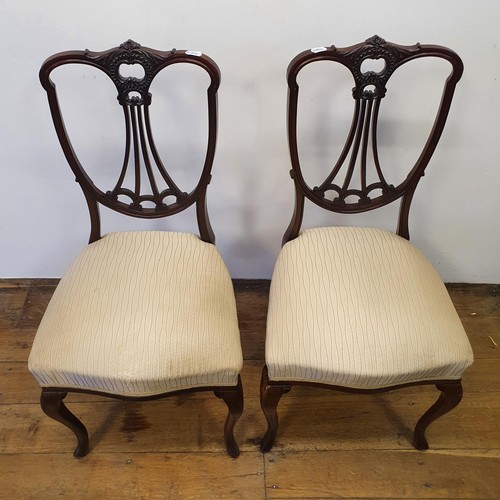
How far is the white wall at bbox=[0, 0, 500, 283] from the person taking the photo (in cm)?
105

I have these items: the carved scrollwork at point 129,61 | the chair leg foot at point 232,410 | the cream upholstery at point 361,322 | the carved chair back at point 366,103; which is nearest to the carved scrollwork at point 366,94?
the carved chair back at point 366,103

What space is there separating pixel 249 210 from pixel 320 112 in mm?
368

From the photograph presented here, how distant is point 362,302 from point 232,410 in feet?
1.24

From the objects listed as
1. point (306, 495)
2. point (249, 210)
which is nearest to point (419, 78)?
point (249, 210)

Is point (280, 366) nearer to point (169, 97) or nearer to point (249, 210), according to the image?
point (249, 210)

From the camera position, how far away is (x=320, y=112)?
1.19 m

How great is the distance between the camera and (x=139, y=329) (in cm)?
99

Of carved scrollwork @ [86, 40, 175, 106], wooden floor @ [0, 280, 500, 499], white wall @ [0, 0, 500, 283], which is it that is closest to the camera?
carved scrollwork @ [86, 40, 175, 106]

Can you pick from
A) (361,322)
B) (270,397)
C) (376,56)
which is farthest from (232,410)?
(376,56)

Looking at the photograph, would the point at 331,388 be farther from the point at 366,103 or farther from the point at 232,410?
the point at 366,103

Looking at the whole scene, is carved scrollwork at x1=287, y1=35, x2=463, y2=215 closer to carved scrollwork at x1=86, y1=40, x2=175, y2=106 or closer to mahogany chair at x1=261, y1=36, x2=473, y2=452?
mahogany chair at x1=261, y1=36, x2=473, y2=452

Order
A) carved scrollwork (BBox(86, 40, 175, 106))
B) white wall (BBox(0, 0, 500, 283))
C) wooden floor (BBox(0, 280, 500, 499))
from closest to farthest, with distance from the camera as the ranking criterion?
carved scrollwork (BBox(86, 40, 175, 106)), white wall (BBox(0, 0, 500, 283)), wooden floor (BBox(0, 280, 500, 499))

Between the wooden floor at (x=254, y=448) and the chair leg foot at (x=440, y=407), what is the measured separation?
4 cm

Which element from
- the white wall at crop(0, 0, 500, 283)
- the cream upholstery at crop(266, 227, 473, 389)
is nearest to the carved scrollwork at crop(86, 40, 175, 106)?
the white wall at crop(0, 0, 500, 283)
